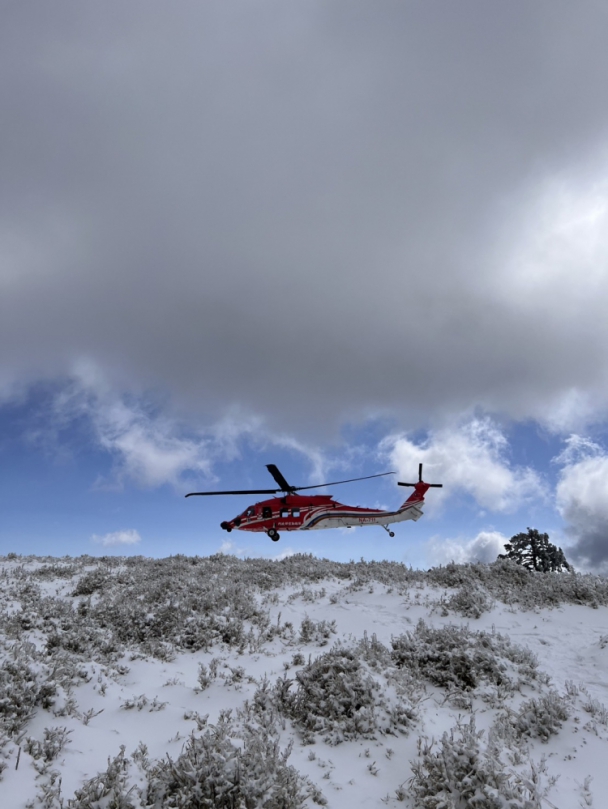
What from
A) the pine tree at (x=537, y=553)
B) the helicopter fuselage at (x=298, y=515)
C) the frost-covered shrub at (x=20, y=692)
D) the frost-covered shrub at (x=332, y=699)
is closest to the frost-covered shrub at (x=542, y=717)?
the frost-covered shrub at (x=332, y=699)

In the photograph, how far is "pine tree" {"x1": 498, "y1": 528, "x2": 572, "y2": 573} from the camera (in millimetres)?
34281

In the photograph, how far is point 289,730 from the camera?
809 cm

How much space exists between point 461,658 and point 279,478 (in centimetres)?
1397

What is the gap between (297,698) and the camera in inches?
348

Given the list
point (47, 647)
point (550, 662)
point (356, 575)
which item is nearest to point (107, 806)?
point (47, 647)

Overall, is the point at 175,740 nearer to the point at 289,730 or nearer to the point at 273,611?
the point at 289,730

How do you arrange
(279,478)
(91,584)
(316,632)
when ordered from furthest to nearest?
(279,478)
(91,584)
(316,632)

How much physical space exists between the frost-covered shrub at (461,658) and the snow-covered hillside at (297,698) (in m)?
0.04

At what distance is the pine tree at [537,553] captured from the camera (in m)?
34.3

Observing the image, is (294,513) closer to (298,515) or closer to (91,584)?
(298,515)

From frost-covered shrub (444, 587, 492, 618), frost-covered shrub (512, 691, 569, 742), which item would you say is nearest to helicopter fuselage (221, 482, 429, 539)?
frost-covered shrub (444, 587, 492, 618)

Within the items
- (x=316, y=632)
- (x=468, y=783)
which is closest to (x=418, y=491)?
(x=316, y=632)

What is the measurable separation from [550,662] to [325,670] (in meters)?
6.47

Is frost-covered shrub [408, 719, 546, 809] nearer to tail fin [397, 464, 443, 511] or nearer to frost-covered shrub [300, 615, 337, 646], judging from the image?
frost-covered shrub [300, 615, 337, 646]
